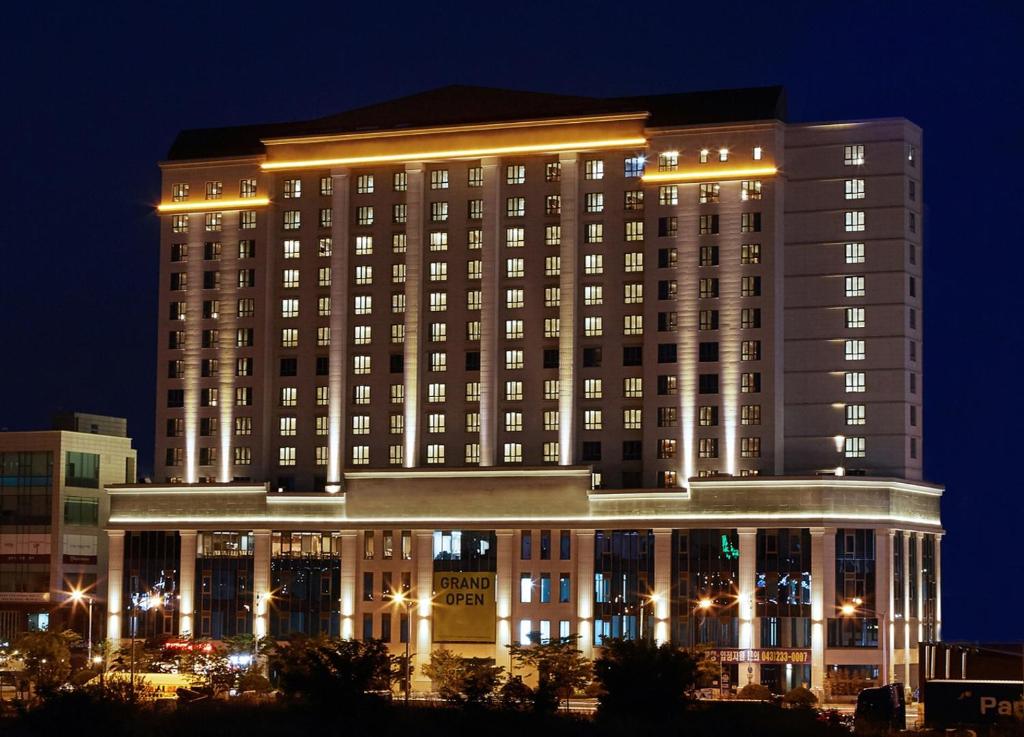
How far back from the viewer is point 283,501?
476 feet

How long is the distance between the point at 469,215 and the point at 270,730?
283 ft

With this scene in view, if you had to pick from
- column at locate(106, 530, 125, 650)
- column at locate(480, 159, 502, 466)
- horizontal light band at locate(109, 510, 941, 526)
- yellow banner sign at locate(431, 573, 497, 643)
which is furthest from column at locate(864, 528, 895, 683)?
column at locate(106, 530, 125, 650)

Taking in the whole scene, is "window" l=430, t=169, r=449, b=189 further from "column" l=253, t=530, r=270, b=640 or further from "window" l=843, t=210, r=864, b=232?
"window" l=843, t=210, r=864, b=232

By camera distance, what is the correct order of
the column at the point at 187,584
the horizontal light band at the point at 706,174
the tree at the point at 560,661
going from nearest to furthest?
the tree at the point at 560,661, the horizontal light band at the point at 706,174, the column at the point at 187,584

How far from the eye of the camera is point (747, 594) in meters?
132

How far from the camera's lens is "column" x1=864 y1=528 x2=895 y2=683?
128 m

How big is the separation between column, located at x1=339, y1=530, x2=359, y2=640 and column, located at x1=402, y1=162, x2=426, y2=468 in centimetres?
702

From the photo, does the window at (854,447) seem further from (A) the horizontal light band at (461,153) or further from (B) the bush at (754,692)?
(A) the horizontal light band at (461,153)

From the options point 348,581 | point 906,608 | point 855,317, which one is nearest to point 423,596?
point 348,581

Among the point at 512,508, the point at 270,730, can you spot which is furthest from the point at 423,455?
the point at 270,730

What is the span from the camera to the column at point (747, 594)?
130500 millimetres

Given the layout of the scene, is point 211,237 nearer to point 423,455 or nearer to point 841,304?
point 423,455

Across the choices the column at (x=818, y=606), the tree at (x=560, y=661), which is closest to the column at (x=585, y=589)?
the tree at (x=560, y=661)

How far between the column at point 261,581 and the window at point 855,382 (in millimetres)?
44461
